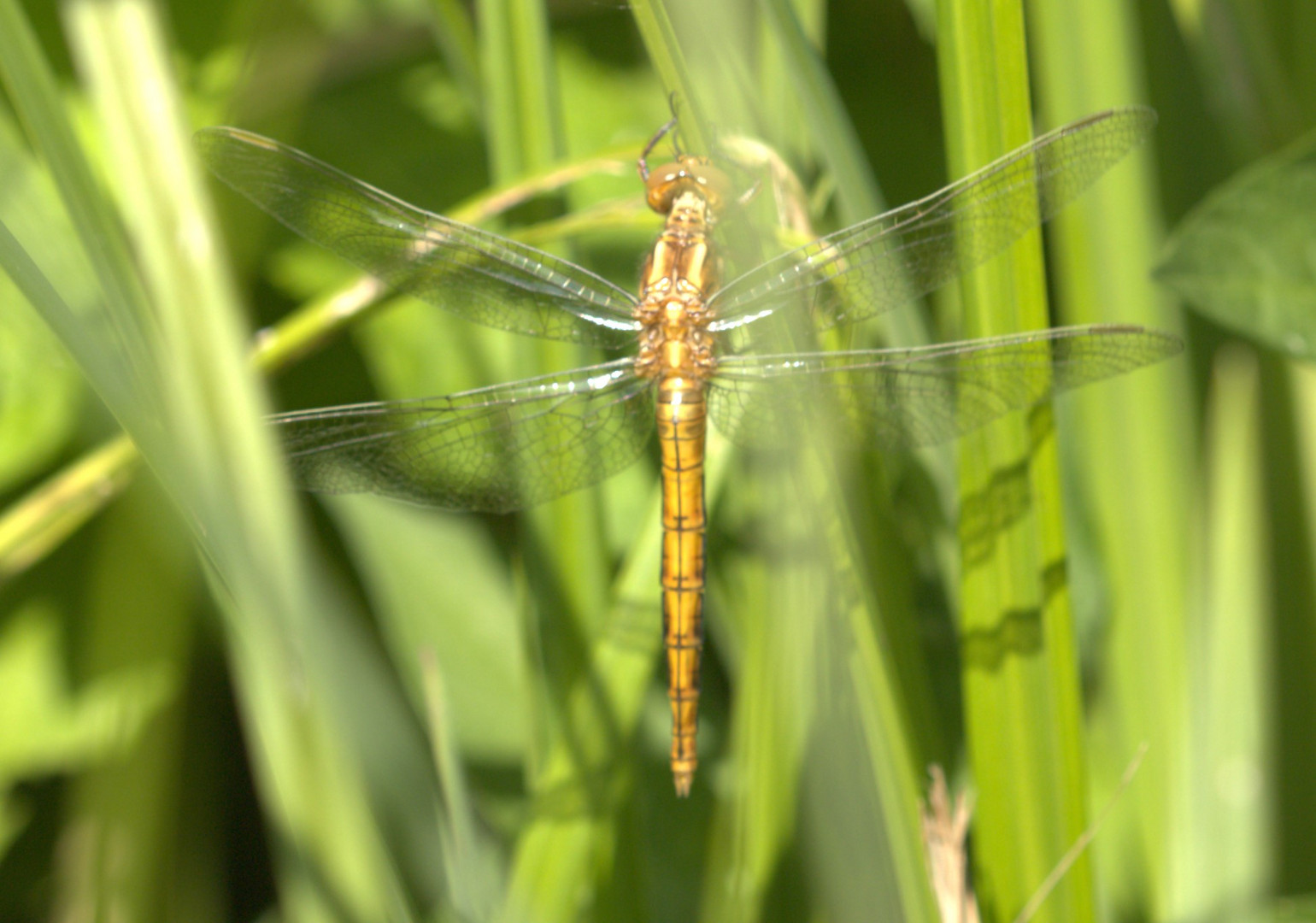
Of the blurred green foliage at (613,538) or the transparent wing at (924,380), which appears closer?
the blurred green foliage at (613,538)

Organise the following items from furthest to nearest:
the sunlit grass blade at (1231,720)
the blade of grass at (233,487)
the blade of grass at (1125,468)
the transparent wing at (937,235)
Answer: the blade of grass at (1125,468) < the sunlit grass blade at (1231,720) < the transparent wing at (937,235) < the blade of grass at (233,487)

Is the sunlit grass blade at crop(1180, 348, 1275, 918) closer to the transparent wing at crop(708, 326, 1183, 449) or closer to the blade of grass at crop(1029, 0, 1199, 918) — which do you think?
the blade of grass at crop(1029, 0, 1199, 918)

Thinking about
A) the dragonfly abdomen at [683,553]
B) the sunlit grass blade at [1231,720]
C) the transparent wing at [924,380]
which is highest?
the transparent wing at [924,380]

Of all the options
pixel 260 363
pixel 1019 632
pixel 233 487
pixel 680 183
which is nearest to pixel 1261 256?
pixel 1019 632

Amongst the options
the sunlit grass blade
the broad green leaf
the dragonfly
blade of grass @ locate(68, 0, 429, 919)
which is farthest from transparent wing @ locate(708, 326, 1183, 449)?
blade of grass @ locate(68, 0, 429, 919)

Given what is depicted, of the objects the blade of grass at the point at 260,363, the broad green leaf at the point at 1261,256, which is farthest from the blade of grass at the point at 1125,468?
the blade of grass at the point at 260,363

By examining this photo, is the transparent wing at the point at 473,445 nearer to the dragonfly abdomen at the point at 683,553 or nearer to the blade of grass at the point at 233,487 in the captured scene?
the dragonfly abdomen at the point at 683,553

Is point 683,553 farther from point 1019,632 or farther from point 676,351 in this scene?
point 1019,632
